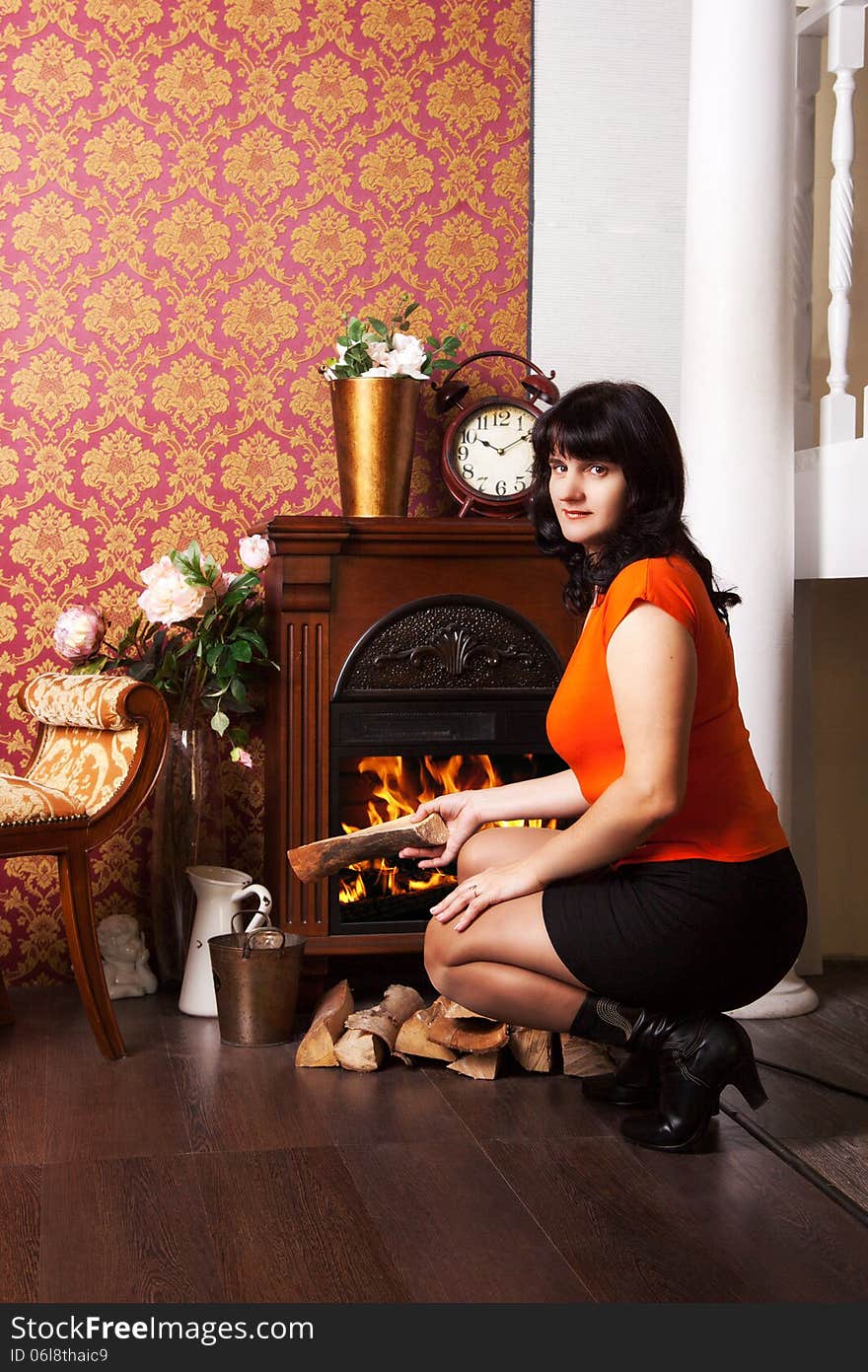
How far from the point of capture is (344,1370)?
5.02 ft

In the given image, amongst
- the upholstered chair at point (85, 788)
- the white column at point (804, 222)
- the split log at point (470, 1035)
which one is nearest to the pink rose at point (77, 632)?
the upholstered chair at point (85, 788)

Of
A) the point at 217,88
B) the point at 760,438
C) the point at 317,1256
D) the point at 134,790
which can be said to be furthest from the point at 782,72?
the point at 317,1256

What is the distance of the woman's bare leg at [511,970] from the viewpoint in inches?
88.7

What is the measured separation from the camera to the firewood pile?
2.64 metres

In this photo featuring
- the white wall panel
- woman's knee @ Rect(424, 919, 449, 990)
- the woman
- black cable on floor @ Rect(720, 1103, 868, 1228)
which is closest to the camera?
black cable on floor @ Rect(720, 1103, 868, 1228)

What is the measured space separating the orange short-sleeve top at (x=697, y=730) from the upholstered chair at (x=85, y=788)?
38.2 inches

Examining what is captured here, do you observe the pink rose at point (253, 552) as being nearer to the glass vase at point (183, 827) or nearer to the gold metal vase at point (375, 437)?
the gold metal vase at point (375, 437)

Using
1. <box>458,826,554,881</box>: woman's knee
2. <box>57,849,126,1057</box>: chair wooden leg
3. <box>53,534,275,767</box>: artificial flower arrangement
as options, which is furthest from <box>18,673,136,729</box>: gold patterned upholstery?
<box>458,826,554,881</box>: woman's knee

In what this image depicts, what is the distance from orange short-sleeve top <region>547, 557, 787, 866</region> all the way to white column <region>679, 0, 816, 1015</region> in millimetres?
864

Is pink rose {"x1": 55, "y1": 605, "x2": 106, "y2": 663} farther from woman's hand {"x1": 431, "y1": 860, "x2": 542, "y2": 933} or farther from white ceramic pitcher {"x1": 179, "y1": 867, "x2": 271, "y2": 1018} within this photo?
woman's hand {"x1": 431, "y1": 860, "x2": 542, "y2": 933}

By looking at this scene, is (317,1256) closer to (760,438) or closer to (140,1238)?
(140,1238)

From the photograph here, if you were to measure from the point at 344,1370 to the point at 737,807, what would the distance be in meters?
1.07

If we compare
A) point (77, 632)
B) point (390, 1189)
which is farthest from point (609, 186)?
point (390, 1189)

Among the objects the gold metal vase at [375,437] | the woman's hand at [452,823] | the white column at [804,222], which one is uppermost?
the white column at [804,222]
